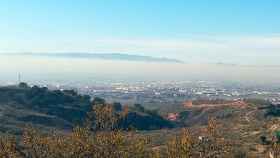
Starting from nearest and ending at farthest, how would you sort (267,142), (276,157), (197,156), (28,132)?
(28,132), (197,156), (276,157), (267,142)

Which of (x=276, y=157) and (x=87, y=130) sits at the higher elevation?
(x=87, y=130)

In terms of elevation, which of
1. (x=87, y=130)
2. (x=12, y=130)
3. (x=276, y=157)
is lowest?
(x=12, y=130)

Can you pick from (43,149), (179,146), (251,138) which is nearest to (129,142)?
(179,146)

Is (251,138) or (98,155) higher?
(98,155)

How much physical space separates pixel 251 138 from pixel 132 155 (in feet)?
324

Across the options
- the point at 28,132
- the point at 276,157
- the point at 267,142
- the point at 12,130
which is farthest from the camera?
the point at 12,130

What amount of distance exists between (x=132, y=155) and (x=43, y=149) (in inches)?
512

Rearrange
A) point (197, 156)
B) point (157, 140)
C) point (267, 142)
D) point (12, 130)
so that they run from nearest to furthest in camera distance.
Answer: point (197, 156)
point (267, 142)
point (157, 140)
point (12, 130)

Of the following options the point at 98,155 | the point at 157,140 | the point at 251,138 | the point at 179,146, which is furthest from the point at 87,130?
the point at 251,138

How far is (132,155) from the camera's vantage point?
73250mm

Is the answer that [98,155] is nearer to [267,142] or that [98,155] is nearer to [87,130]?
[87,130]

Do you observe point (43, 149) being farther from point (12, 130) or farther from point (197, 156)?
point (12, 130)

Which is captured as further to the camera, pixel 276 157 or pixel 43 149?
pixel 276 157

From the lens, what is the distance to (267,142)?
14838 cm
